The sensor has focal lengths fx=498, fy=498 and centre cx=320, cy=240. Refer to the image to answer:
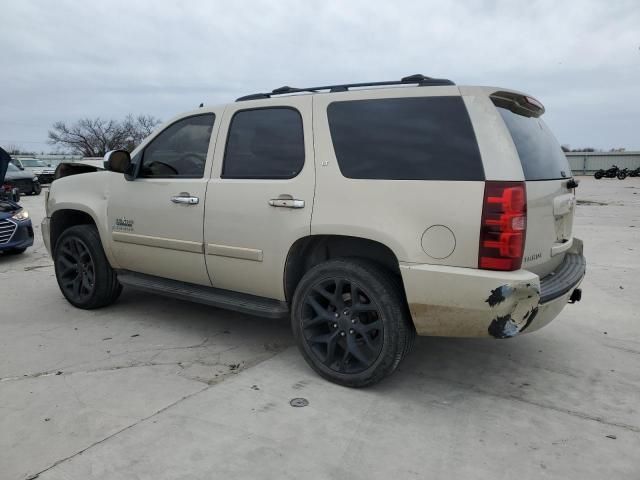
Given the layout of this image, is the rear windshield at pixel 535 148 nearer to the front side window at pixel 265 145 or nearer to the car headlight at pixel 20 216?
the front side window at pixel 265 145

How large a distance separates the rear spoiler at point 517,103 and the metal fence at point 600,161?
2025 inches

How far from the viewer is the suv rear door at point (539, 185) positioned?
290cm

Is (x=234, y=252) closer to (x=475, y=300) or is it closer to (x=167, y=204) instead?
(x=167, y=204)

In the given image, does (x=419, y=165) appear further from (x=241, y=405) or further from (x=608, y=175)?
(x=608, y=175)

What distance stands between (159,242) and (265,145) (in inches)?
49.5

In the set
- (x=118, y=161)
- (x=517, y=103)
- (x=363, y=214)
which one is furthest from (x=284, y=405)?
(x=118, y=161)

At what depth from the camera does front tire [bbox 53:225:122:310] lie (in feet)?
15.5

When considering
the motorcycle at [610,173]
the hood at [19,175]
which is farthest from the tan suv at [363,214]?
the motorcycle at [610,173]

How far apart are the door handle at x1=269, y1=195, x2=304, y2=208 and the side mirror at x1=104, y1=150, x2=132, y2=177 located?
1591mm

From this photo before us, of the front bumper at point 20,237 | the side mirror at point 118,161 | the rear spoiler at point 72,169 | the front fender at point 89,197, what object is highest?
the side mirror at point 118,161

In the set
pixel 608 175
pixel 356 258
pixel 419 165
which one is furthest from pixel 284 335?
pixel 608 175

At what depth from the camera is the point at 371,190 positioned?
3072mm

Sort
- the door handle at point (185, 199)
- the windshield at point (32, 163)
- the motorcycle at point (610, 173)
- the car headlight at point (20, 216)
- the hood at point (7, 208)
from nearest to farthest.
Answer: the door handle at point (185, 199), the hood at point (7, 208), the car headlight at point (20, 216), the windshield at point (32, 163), the motorcycle at point (610, 173)

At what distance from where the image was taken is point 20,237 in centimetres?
763
